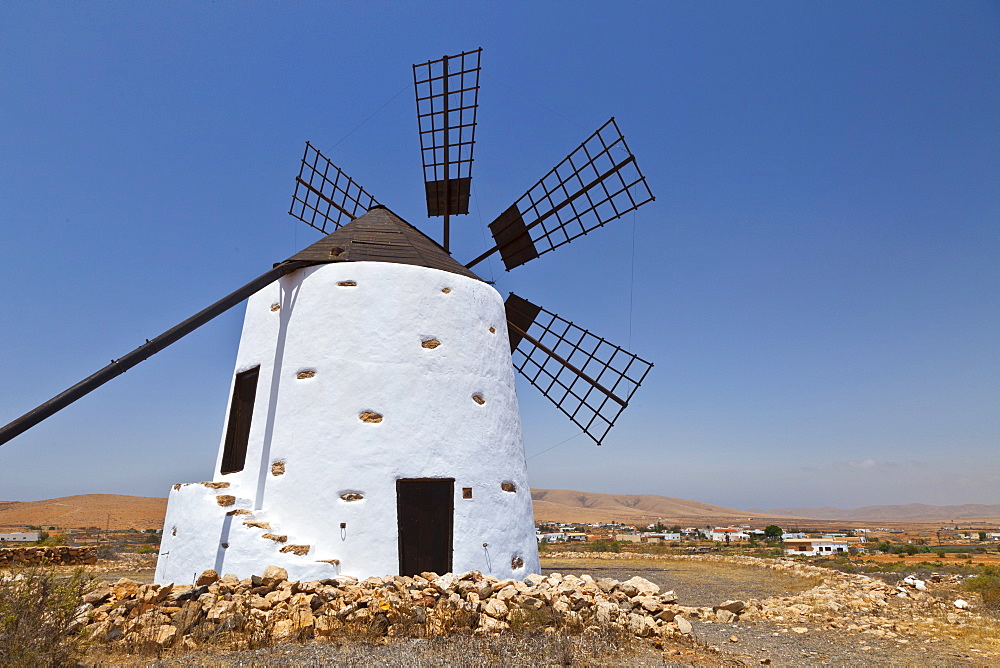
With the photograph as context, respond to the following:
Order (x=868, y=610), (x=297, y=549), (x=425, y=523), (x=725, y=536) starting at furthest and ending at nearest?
(x=725, y=536)
(x=868, y=610)
(x=425, y=523)
(x=297, y=549)

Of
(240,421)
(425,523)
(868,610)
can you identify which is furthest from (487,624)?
(868,610)

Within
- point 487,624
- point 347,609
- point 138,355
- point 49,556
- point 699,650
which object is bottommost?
point 699,650

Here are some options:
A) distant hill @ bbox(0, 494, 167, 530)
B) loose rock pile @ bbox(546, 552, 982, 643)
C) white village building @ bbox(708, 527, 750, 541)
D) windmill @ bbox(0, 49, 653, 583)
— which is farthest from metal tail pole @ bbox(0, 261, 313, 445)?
distant hill @ bbox(0, 494, 167, 530)

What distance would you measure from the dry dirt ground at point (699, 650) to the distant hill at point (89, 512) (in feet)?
144

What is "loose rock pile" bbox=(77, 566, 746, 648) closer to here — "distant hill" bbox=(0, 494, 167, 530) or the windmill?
→ the windmill

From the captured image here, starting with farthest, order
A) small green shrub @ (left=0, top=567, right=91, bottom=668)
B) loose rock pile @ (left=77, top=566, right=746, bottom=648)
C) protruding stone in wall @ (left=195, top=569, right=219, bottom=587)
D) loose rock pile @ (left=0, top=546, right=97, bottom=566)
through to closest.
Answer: loose rock pile @ (left=0, top=546, right=97, bottom=566)
protruding stone in wall @ (left=195, top=569, right=219, bottom=587)
loose rock pile @ (left=77, top=566, right=746, bottom=648)
small green shrub @ (left=0, top=567, right=91, bottom=668)

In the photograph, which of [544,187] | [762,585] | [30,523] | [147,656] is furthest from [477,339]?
[30,523]

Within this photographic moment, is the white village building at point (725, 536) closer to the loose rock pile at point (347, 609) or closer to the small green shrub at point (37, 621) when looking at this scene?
the loose rock pile at point (347, 609)

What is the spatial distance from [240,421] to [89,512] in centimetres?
5112

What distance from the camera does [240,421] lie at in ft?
32.7

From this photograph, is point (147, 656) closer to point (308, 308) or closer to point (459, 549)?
point (459, 549)

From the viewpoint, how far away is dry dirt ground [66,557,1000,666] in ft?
17.8

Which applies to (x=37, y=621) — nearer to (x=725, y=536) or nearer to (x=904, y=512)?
(x=725, y=536)

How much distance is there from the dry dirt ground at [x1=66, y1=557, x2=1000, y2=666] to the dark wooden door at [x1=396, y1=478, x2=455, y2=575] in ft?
7.67
